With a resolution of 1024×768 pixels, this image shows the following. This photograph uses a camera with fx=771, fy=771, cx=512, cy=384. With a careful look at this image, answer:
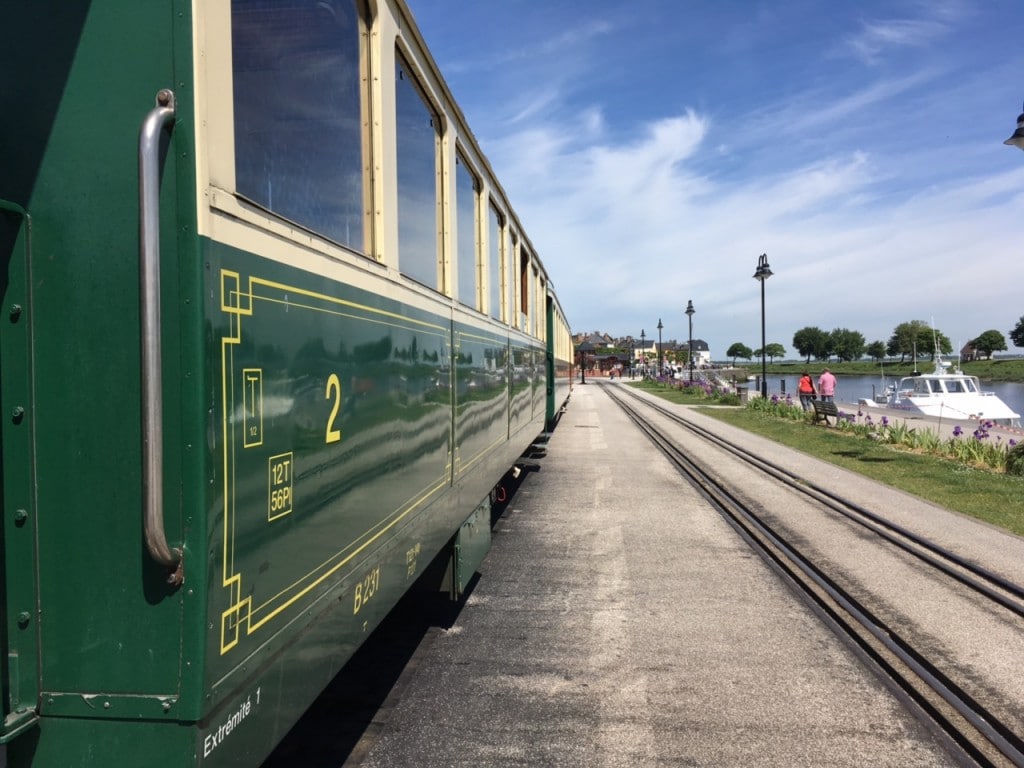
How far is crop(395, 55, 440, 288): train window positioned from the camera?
3.36m

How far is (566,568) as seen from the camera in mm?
6418

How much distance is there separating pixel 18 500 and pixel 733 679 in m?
3.62

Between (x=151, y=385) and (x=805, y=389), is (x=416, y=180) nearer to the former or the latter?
(x=151, y=385)

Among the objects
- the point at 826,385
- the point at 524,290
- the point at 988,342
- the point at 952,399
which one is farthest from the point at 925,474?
the point at 988,342

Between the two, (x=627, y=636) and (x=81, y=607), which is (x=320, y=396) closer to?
(x=81, y=607)

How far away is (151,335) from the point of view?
1701 mm

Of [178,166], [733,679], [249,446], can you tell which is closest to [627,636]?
[733,679]

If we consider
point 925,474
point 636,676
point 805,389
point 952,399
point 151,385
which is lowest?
point 636,676

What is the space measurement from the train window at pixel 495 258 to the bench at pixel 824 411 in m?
14.8

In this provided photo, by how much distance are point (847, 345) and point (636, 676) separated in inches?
5573

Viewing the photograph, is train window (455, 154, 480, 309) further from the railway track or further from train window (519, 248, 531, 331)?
the railway track

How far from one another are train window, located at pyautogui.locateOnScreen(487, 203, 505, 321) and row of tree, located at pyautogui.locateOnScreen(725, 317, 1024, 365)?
82.2 m

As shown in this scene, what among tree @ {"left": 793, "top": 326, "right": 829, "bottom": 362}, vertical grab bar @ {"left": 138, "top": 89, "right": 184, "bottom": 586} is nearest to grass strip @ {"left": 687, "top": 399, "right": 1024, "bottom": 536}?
vertical grab bar @ {"left": 138, "top": 89, "right": 184, "bottom": 586}

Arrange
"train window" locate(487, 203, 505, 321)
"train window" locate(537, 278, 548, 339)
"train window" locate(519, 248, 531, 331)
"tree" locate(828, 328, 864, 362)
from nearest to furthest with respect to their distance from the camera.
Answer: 1. "train window" locate(487, 203, 505, 321)
2. "train window" locate(519, 248, 531, 331)
3. "train window" locate(537, 278, 548, 339)
4. "tree" locate(828, 328, 864, 362)
